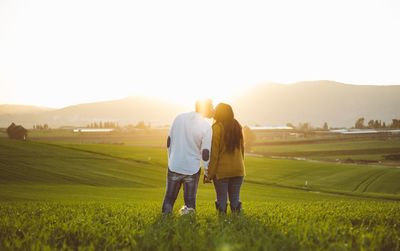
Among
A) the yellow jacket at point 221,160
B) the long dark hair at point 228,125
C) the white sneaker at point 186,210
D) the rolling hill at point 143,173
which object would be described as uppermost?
the long dark hair at point 228,125

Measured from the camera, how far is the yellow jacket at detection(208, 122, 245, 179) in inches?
393

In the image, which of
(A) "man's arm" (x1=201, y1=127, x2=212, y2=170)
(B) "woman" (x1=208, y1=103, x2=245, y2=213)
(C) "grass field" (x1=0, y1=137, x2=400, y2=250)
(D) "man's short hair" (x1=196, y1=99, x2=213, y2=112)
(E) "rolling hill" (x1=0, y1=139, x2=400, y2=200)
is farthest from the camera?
(E) "rolling hill" (x1=0, y1=139, x2=400, y2=200)

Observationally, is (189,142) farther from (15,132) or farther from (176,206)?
(15,132)

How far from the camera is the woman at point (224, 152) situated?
9.99m

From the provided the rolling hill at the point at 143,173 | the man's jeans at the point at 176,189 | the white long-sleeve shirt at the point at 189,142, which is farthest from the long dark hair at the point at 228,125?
the rolling hill at the point at 143,173

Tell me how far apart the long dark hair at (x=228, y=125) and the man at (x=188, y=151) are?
272mm

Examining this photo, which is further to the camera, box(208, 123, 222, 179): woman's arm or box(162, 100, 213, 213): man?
box(208, 123, 222, 179): woman's arm

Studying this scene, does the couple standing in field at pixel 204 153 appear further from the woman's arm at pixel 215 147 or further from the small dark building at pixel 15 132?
the small dark building at pixel 15 132

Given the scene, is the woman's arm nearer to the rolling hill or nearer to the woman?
the woman

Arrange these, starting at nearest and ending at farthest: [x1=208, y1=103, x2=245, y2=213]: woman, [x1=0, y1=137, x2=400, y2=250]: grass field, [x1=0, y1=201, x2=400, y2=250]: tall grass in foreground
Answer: [x1=0, y1=201, x2=400, y2=250]: tall grass in foreground → [x1=0, y1=137, x2=400, y2=250]: grass field → [x1=208, y1=103, x2=245, y2=213]: woman

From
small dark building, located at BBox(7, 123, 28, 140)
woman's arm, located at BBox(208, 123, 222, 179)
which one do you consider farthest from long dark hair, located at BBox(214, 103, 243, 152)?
small dark building, located at BBox(7, 123, 28, 140)

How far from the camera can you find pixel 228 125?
1002 centimetres

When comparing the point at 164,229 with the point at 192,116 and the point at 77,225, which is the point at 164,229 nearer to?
the point at 77,225

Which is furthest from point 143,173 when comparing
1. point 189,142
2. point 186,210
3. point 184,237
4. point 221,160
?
point 184,237
